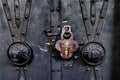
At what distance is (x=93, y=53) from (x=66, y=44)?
0.56 ft

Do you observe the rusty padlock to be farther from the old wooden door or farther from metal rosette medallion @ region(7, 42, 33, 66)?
metal rosette medallion @ region(7, 42, 33, 66)

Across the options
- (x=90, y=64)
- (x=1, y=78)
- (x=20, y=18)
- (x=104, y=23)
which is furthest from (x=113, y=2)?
(x=1, y=78)

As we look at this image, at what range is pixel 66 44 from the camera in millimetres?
1945

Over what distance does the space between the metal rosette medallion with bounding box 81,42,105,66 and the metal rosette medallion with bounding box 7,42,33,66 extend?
0.33m

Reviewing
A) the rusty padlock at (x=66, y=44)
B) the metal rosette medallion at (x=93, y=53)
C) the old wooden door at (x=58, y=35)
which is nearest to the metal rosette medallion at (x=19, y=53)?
the old wooden door at (x=58, y=35)

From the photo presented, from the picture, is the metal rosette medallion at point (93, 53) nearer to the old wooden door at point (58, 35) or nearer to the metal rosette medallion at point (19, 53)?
the old wooden door at point (58, 35)

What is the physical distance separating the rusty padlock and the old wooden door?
3 cm

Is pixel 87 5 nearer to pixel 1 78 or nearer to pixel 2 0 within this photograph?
pixel 2 0

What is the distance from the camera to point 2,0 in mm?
1983

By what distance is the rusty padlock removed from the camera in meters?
1.95

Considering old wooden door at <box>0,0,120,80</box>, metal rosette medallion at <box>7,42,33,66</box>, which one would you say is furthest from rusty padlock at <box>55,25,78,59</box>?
metal rosette medallion at <box>7,42,33,66</box>

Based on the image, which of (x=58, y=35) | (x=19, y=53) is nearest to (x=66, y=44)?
(x=58, y=35)

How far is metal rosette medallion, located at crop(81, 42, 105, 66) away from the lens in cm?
194

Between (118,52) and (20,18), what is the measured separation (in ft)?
2.10
